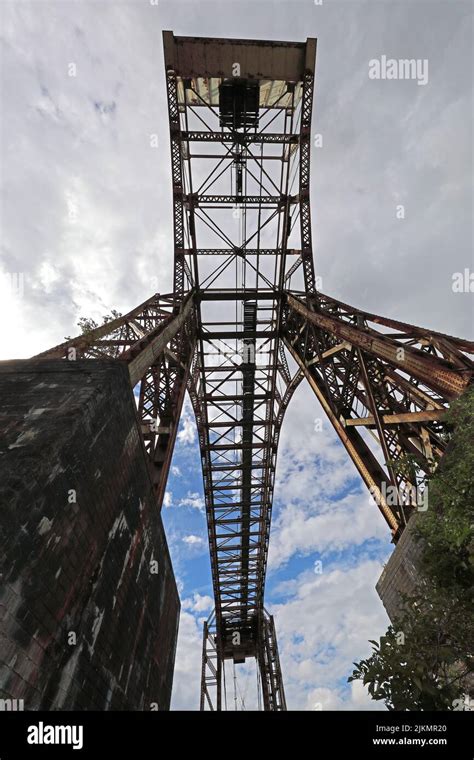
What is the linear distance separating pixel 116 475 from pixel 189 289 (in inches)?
477

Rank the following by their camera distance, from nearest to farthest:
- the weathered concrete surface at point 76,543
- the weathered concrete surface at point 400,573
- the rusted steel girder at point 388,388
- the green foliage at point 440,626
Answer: the green foliage at point 440,626 < the weathered concrete surface at point 76,543 < the weathered concrete surface at point 400,573 < the rusted steel girder at point 388,388

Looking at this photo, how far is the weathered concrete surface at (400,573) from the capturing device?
5621 millimetres

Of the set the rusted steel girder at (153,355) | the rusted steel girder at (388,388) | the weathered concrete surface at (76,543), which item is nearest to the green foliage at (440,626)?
the rusted steel girder at (388,388)

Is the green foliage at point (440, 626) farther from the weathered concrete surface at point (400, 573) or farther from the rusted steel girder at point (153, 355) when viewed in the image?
the rusted steel girder at point (153, 355)

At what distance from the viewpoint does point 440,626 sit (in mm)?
3926

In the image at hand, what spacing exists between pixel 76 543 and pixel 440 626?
4570 mm

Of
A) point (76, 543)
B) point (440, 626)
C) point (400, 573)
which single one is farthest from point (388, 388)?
point (76, 543)

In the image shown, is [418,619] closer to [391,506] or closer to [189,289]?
[391,506]

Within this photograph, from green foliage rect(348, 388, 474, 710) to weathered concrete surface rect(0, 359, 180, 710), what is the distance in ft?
11.8

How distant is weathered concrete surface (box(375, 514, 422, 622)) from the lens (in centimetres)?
562

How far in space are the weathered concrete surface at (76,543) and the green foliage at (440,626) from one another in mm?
3609

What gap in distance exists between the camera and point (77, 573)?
16.6 ft

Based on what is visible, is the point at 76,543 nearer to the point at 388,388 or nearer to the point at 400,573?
the point at 400,573
